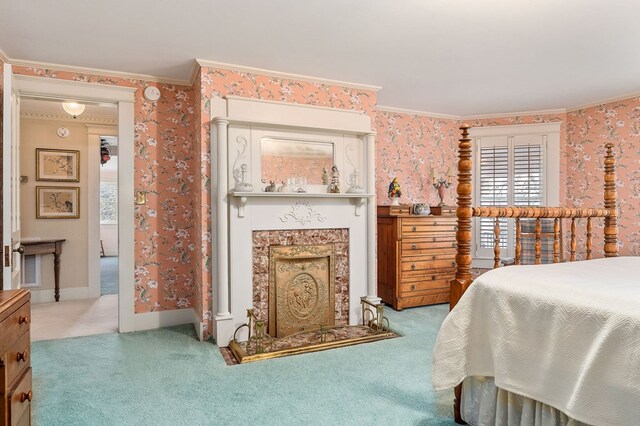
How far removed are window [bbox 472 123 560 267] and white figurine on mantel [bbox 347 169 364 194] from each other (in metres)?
2.23

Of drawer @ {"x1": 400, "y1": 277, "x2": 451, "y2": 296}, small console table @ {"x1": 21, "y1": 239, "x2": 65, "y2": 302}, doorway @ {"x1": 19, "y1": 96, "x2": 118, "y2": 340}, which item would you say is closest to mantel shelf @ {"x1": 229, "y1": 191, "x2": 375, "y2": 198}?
drawer @ {"x1": 400, "y1": 277, "x2": 451, "y2": 296}

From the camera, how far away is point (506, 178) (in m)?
5.10

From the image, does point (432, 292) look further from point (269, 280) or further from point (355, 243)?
point (269, 280)

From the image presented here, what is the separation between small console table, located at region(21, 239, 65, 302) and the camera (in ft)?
14.9

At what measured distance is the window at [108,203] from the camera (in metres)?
10.0

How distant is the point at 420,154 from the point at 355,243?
1.96 metres

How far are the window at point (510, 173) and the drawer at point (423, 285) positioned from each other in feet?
2.86

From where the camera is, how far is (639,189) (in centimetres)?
425

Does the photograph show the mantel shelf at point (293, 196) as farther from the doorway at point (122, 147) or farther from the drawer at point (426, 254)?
the doorway at point (122, 147)

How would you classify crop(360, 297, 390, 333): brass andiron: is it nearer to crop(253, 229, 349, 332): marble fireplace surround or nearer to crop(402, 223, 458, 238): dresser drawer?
crop(253, 229, 349, 332): marble fireplace surround

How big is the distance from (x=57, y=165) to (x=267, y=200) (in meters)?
3.38

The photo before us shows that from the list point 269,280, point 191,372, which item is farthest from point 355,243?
point 191,372

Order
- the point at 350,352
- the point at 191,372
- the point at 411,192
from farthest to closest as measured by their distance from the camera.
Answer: the point at 411,192
the point at 350,352
the point at 191,372

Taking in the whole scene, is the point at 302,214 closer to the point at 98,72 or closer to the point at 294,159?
the point at 294,159
